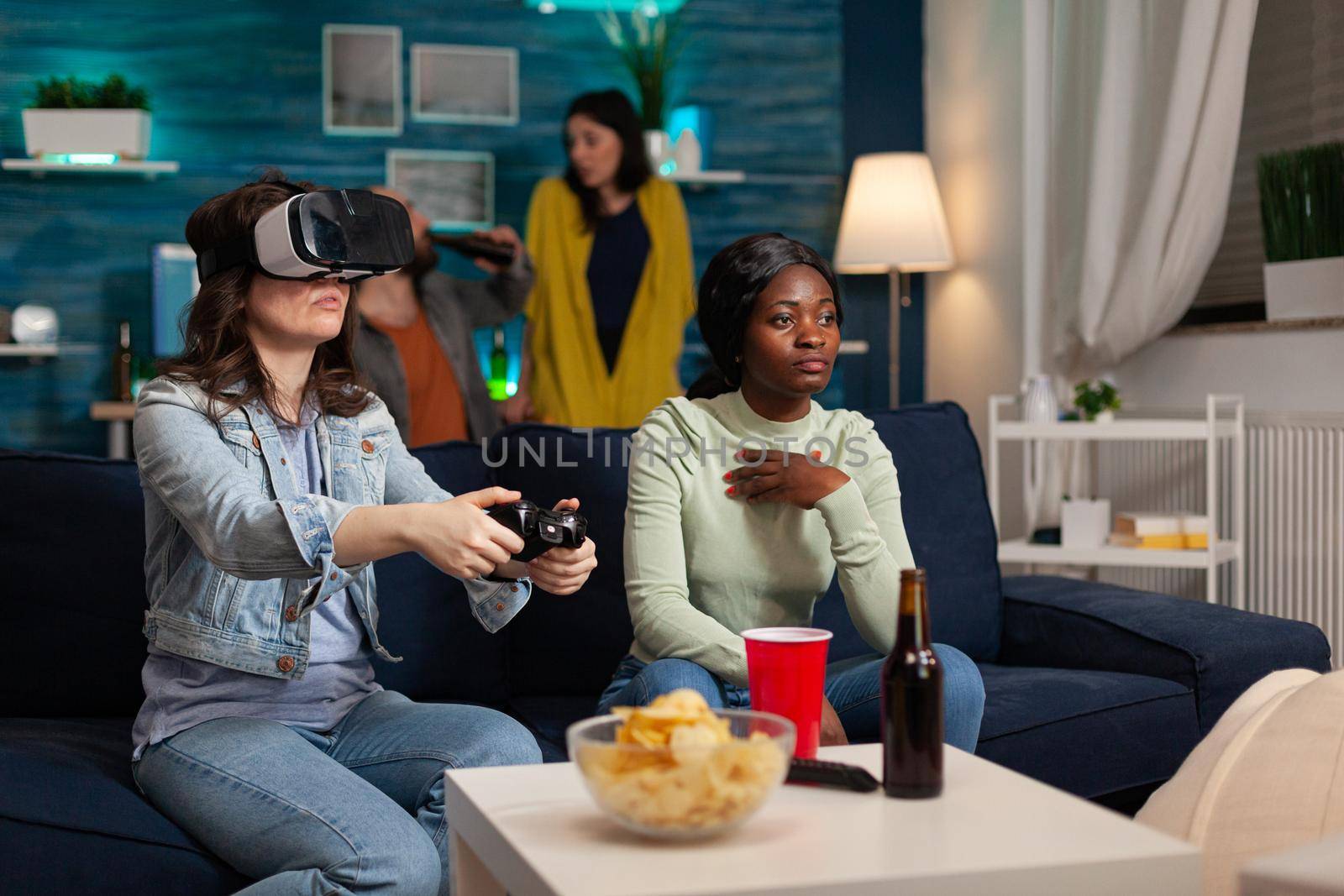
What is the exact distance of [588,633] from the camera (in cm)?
224

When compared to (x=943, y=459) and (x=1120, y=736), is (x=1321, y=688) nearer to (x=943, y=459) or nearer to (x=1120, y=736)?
(x=1120, y=736)

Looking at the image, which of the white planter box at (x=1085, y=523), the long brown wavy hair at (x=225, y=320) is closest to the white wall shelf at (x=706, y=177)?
the white planter box at (x=1085, y=523)

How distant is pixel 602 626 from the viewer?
2.24 metres

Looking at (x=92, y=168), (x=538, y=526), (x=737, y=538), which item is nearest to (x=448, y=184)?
(x=92, y=168)

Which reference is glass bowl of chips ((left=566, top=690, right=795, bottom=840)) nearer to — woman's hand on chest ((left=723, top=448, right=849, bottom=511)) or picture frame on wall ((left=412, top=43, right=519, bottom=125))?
woman's hand on chest ((left=723, top=448, right=849, bottom=511))

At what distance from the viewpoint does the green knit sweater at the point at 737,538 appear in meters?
1.76

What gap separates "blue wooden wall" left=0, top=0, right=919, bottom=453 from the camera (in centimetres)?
427

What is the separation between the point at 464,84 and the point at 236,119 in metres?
0.77

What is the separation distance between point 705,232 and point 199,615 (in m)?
3.40

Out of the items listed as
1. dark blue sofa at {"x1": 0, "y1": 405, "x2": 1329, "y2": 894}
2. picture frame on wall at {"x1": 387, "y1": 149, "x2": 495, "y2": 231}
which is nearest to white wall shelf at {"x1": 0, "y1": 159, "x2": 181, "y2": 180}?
picture frame on wall at {"x1": 387, "y1": 149, "x2": 495, "y2": 231}

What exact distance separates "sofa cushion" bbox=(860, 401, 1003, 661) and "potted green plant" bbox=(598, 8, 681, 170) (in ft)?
7.41

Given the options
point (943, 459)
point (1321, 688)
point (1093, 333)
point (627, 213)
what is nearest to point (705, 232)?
point (627, 213)

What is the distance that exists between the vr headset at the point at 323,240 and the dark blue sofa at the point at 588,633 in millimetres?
619

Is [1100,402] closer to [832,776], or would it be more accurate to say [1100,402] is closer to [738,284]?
[738,284]
